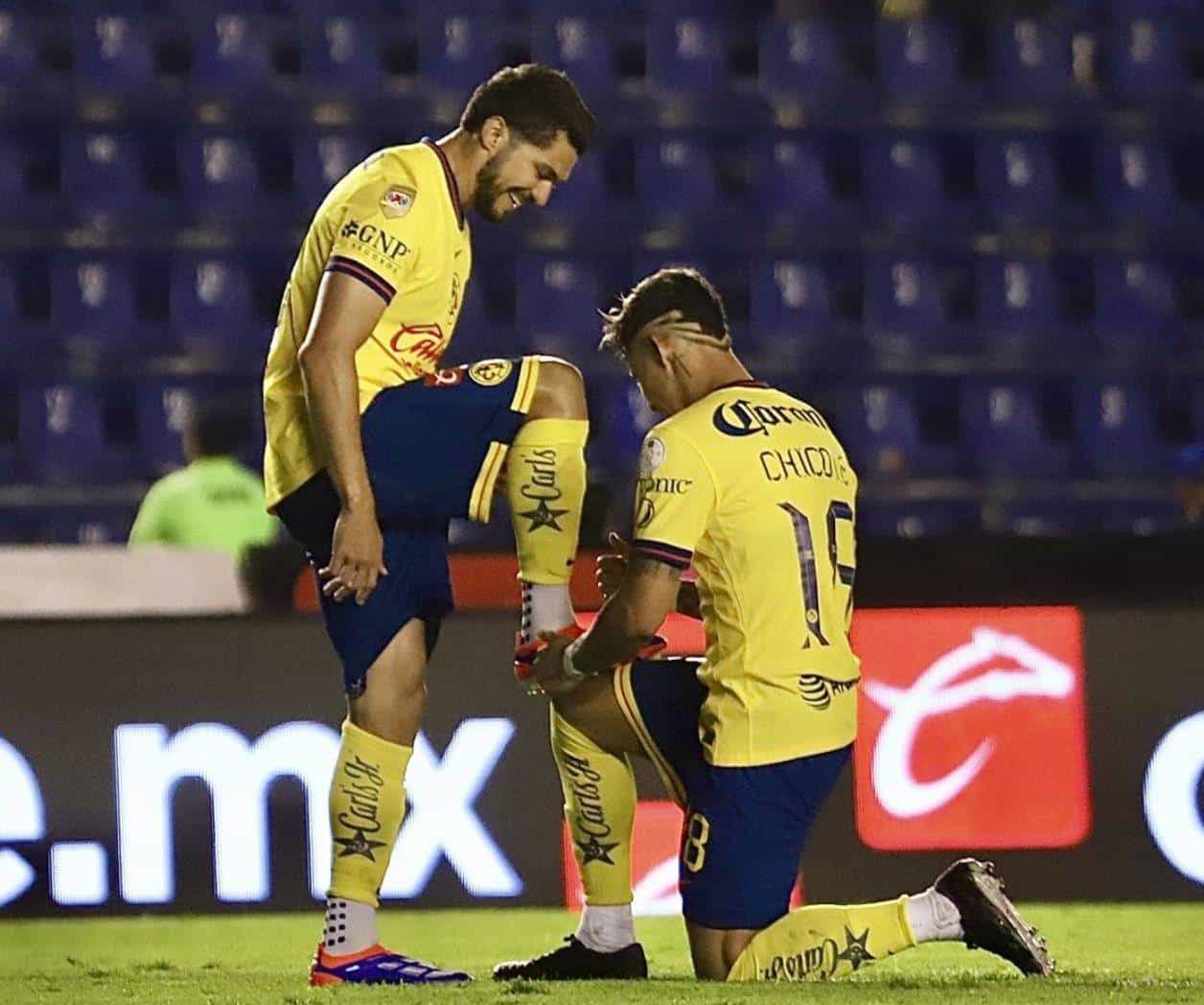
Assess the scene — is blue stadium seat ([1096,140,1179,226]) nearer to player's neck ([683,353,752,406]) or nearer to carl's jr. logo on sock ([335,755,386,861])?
player's neck ([683,353,752,406])

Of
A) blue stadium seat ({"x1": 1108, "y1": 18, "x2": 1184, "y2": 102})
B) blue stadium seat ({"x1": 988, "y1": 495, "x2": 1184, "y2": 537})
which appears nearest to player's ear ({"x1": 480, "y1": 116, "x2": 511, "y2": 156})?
blue stadium seat ({"x1": 988, "y1": 495, "x2": 1184, "y2": 537})

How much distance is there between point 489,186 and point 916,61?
6361mm

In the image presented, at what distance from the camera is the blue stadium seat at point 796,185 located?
377 inches

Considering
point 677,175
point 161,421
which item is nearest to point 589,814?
point 161,421

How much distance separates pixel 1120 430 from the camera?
9.47 m

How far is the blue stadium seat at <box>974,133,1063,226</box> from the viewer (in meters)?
9.73

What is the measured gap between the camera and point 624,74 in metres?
9.95

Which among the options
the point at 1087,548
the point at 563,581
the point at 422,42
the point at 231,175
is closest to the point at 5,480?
the point at 231,175

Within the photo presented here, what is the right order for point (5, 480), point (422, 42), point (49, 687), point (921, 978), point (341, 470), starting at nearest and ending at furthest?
point (341, 470)
point (921, 978)
point (49, 687)
point (5, 480)
point (422, 42)

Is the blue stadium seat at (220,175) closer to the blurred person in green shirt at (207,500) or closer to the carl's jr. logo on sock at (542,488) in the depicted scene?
the blurred person in green shirt at (207,500)

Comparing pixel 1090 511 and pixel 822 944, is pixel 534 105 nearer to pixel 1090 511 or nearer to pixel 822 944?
pixel 822 944

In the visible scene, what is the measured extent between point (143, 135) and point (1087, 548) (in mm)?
4784

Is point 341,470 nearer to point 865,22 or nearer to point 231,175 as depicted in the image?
point 231,175

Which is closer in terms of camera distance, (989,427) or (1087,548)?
(1087,548)
